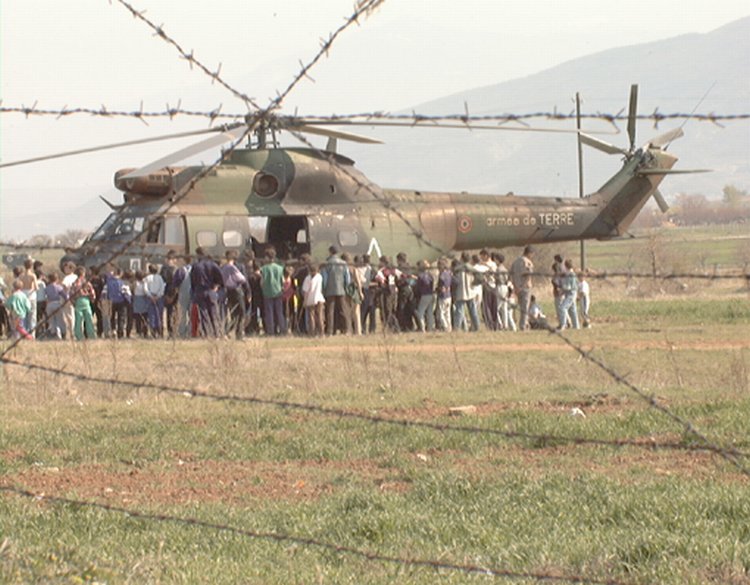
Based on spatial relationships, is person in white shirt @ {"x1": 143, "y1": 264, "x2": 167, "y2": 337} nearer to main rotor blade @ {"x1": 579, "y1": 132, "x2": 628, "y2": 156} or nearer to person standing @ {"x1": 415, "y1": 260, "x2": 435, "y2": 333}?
person standing @ {"x1": 415, "y1": 260, "x2": 435, "y2": 333}

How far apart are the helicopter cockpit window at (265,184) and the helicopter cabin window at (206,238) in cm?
118

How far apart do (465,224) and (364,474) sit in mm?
19224

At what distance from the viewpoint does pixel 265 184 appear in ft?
88.4

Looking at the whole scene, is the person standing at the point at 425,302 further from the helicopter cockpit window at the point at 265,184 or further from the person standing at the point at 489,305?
the helicopter cockpit window at the point at 265,184

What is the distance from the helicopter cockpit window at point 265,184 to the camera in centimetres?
2694

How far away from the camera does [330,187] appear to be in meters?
27.7

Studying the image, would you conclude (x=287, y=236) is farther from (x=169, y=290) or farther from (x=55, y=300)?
(x=55, y=300)

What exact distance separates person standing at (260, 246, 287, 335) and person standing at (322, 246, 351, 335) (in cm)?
77

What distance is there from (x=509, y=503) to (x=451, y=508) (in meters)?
0.39

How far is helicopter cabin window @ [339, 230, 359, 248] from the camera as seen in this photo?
27.8 meters

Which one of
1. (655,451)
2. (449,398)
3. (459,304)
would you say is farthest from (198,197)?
(655,451)

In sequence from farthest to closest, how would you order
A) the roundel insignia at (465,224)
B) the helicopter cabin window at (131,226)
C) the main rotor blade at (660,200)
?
1. the main rotor blade at (660,200)
2. the roundel insignia at (465,224)
3. the helicopter cabin window at (131,226)

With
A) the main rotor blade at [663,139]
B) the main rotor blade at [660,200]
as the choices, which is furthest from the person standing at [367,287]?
the main rotor blade at [660,200]

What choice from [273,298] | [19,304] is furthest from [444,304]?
[19,304]
